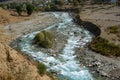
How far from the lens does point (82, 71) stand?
48.8m

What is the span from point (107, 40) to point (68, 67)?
1897 centimetres

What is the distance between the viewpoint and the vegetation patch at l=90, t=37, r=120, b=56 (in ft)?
193

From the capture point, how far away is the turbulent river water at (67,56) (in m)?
47.5

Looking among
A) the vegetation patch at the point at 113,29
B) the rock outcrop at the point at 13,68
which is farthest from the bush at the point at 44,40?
the rock outcrop at the point at 13,68

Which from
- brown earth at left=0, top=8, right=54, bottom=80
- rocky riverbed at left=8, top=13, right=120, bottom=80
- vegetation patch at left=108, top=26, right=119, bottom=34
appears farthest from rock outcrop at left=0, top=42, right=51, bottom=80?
vegetation patch at left=108, top=26, right=119, bottom=34

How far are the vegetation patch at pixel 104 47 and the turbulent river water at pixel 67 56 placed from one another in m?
2.95

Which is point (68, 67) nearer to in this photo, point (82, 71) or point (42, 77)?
point (82, 71)

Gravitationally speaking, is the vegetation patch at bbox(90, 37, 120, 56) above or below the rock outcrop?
below

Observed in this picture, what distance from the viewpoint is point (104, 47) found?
6328 cm

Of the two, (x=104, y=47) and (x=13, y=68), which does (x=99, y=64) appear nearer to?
(x=104, y=47)

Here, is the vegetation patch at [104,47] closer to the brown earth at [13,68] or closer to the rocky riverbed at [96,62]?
the rocky riverbed at [96,62]

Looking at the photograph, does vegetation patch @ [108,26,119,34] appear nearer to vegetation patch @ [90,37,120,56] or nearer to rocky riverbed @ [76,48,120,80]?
vegetation patch @ [90,37,120,56]

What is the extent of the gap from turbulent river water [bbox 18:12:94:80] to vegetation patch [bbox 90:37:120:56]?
2.95 m

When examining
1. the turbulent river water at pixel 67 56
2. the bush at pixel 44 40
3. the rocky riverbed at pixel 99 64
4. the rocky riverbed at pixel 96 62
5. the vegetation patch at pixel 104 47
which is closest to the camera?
the rocky riverbed at pixel 99 64
